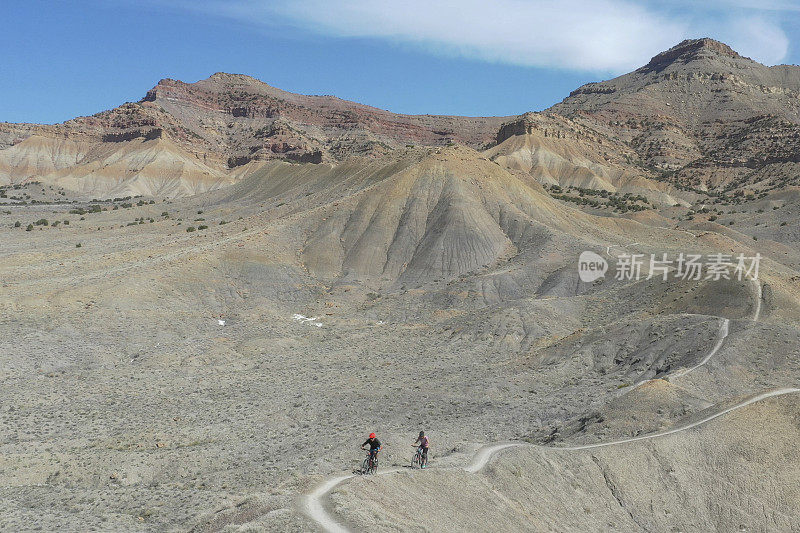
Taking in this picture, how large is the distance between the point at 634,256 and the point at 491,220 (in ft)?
55.3

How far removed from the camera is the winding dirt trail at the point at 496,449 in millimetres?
13305

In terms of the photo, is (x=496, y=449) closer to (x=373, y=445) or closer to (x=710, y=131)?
(x=373, y=445)

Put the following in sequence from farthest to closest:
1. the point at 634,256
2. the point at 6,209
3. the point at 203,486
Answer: the point at 6,209 → the point at 634,256 → the point at 203,486

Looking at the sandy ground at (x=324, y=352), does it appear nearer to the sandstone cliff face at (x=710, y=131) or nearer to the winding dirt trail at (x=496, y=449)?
the winding dirt trail at (x=496, y=449)

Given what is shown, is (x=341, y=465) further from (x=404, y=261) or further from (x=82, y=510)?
(x=404, y=261)

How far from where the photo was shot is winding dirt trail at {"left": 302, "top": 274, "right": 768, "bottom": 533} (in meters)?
13.3

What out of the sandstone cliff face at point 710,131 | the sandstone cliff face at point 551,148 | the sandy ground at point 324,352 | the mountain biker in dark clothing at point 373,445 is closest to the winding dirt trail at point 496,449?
the sandy ground at point 324,352

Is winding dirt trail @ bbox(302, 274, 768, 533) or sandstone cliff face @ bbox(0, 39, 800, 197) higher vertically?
sandstone cliff face @ bbox(0, 39, 800, 197)

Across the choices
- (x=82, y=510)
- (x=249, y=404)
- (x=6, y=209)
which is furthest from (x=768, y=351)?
(x=6, y=209)

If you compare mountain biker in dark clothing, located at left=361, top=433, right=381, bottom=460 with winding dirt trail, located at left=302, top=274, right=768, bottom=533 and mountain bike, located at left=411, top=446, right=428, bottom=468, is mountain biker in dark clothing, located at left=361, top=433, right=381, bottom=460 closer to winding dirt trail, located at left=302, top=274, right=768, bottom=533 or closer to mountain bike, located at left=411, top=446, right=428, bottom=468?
winding dirt trail, located at left=302, top=274, right=768, bottom=533

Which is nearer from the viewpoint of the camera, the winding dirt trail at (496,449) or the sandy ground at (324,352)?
the winding dirt trail at (496,449)

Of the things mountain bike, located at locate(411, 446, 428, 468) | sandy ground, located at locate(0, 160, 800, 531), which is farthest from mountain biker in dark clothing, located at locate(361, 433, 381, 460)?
mountain bike, located at locate(411, 446, 428, 468)

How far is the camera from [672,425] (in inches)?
886

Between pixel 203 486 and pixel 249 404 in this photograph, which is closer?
pixel 203 486
